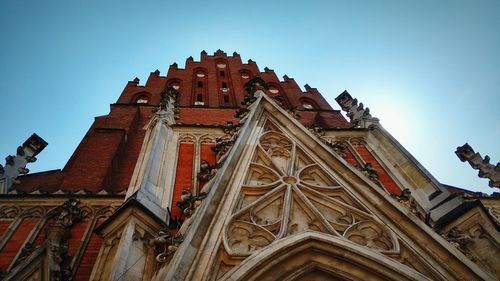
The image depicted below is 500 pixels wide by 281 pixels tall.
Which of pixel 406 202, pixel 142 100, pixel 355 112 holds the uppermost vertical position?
pixel 142 100

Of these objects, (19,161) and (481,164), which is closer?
(481,164)

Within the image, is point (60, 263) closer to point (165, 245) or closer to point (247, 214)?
point (165, 245)

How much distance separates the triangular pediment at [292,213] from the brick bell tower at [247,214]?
0.02 m

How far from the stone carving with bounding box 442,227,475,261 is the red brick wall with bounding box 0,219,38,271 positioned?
6.26 meters

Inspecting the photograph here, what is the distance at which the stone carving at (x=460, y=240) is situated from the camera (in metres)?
5.93

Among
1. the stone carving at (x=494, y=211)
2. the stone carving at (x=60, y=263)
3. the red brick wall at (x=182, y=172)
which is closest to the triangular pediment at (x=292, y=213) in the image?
the red brick wall at (x=182, y=172)

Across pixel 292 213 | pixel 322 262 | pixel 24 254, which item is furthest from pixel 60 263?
pixel 322 262

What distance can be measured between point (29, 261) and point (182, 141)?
4.61m

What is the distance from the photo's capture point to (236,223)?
243 inches

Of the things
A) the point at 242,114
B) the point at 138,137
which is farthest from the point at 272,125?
the point at 138,137

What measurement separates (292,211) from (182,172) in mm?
2722

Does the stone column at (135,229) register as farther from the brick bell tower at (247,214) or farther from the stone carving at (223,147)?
the stone carving at (223,147)

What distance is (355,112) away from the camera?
12625 millimetres

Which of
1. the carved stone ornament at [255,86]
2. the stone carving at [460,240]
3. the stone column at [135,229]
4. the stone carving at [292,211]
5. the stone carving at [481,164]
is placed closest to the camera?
the stone column at [135,229]
